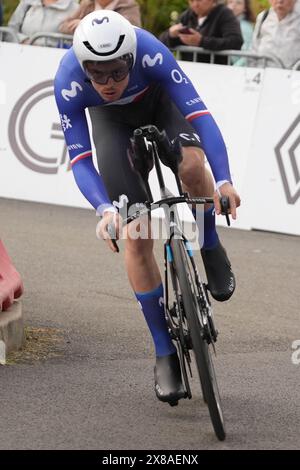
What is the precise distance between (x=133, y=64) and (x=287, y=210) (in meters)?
6.27

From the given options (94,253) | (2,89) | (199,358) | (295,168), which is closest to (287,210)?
(295,168)

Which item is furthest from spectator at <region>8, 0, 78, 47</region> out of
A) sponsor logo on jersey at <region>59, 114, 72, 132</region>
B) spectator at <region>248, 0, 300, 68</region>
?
sponsor logo on jersey at <region>59, 114, 72, 132</region>

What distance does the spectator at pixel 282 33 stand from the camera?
39.3 feet

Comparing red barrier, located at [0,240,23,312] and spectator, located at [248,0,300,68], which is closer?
red barrier, located at [0,240,23,312]

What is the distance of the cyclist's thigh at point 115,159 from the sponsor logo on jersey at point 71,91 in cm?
31

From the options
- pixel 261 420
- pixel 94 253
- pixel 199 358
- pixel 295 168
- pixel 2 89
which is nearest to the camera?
pixel 199 358

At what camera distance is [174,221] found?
5.73 m

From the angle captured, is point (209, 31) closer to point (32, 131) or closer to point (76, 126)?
point (32, 131)

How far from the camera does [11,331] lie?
7020 mm

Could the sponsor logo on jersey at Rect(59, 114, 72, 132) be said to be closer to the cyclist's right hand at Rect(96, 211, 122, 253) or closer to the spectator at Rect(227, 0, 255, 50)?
the cyclist's right hand at Rect(96, 211, 122, 253)

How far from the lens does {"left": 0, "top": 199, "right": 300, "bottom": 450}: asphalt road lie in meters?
5.52

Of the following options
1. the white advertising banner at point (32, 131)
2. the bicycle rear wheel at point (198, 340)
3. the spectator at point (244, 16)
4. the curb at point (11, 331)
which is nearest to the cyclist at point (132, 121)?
the bicycle rear wheel at point (198, 340)

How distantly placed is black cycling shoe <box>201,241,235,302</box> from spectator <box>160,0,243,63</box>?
606 cm

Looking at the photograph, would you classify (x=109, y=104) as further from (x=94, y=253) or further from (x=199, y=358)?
(x=94, y=253)
